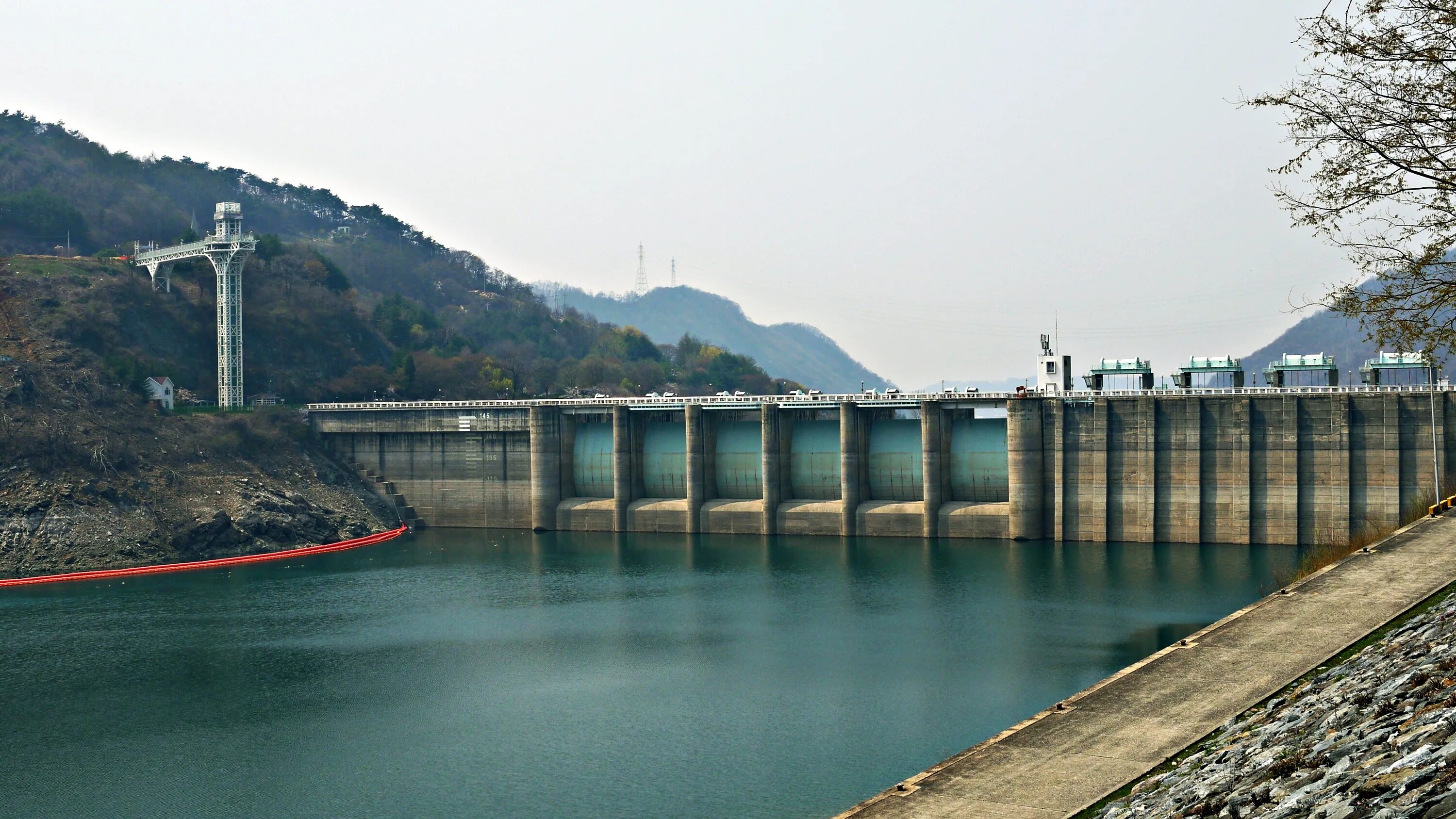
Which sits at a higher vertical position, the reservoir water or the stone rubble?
the stone rubble

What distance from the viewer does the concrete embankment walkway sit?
31.4 m

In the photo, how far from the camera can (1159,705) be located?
122 feet

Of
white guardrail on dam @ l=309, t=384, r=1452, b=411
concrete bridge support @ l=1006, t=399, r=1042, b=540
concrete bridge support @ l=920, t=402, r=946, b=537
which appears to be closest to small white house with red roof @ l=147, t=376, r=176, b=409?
white guardrail on dam @ l=309, t=384, r=1452, b=411

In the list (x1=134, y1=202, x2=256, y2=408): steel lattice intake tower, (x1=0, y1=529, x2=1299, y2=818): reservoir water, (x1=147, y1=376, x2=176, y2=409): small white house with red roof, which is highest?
(x1=134, y1=202, x2=256, y2=408): steel lattice intake tower

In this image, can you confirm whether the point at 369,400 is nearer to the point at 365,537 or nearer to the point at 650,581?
the point at 365,537

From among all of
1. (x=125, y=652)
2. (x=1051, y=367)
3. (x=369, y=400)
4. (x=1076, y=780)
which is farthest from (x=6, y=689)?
(x=369, y=400)

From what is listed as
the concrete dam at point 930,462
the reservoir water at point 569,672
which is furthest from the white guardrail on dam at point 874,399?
the reservoir water at point 569,672

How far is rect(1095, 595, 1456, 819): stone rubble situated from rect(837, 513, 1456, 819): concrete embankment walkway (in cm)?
156

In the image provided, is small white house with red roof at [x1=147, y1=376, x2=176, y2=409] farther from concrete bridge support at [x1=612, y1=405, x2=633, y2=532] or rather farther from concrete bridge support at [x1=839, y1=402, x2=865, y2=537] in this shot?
concrete bridge support at [x1=839, y1=402, x2=865, y2=537]

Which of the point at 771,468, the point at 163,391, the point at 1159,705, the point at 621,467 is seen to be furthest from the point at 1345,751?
the point at 163,391

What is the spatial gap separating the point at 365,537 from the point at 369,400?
142ft

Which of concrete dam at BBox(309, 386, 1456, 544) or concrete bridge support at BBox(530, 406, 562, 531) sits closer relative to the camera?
concrete dam at BBox(309, 386, 1456, 544)

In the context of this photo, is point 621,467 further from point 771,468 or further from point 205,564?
point 205,564

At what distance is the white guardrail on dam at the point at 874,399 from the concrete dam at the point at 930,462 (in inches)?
8.8
